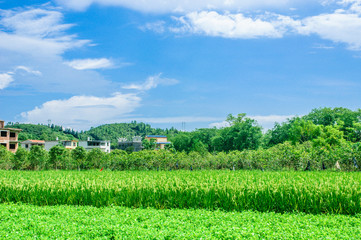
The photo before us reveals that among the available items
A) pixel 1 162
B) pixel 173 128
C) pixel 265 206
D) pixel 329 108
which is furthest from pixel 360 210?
pixel 173 128

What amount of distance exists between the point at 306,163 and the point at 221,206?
11.2m

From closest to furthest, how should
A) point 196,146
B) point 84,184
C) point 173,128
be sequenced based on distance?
1. point 84,184
2. point 196,146
3. point 173,128

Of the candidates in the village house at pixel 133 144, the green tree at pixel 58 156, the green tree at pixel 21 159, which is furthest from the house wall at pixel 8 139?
the village house at pixel 133 144

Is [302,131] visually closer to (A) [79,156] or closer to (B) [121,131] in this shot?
(A) [79,156]

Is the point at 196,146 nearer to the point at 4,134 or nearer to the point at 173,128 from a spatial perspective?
the point at 4,134

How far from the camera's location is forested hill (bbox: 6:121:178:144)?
79.2 metres

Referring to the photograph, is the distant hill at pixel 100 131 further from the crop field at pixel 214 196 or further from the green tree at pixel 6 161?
the crop field at pixel 214 196

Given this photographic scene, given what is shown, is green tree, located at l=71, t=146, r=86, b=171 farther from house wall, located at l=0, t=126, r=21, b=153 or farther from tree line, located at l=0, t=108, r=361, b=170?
house wall, located at l=0, t=126, r=21, b=153

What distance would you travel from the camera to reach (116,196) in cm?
783

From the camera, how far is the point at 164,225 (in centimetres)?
543

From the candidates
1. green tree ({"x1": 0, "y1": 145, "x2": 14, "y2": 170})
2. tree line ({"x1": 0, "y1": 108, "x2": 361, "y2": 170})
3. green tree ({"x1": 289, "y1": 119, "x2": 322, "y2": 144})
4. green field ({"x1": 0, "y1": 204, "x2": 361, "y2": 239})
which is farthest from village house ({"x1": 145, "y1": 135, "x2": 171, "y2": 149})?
green field ({"x1": 0, "y1": 204, "x2": 361, "y2": 239})

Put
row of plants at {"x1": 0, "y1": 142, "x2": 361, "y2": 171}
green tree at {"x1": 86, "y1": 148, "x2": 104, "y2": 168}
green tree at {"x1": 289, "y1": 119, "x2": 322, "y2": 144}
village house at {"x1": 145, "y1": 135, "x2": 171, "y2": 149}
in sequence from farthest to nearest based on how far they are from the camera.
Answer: village house at {"x1": 145, "y1": 135, "x2": 171, "y2": 149} → green tree at {"x1": 289, "y1": 119, "x2": 322, "y2": 144} → green tree at {"x1": 86, "y1": 148, "x2": 104, "y2": 168} → row of plants at {"x1": 0, "y1": 142, "x2": 361, "y2": 171}

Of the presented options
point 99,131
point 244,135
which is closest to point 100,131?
point 99,131

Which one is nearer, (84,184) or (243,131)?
(84,184)
